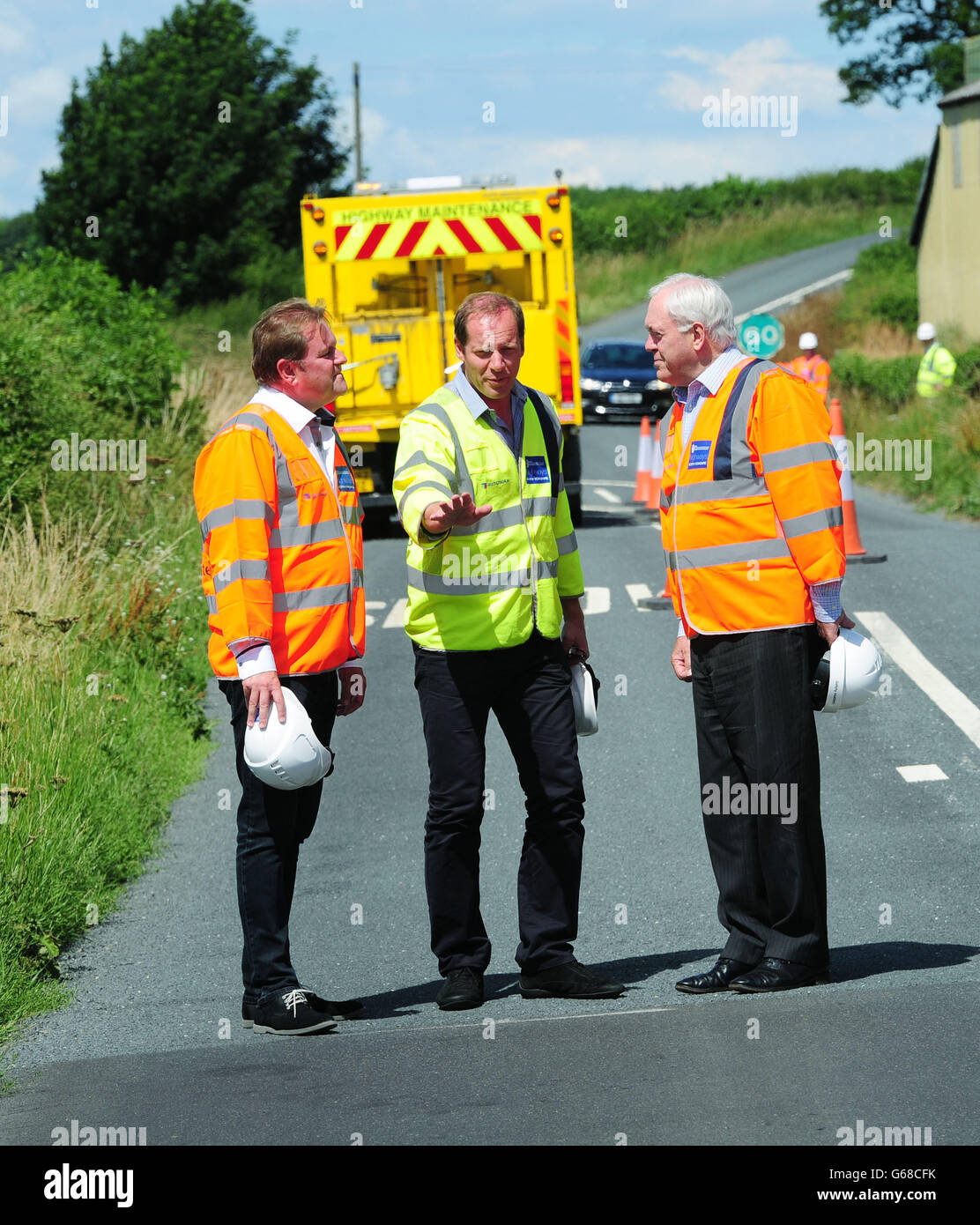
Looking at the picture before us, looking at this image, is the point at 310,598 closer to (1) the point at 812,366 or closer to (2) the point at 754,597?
(2) the point at 754,597

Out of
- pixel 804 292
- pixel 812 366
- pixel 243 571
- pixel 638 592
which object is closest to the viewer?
pixel 243 571

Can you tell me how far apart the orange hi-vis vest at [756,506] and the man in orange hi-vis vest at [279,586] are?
3.25ft

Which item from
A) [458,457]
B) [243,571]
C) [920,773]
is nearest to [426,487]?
[458,457]

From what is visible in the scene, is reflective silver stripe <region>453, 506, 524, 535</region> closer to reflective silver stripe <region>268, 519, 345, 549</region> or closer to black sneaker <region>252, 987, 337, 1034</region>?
reflective silver stripe <region>268, 519, 345, 549</region>

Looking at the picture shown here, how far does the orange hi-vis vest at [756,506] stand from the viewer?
4.79 m

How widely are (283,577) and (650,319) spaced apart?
132cm

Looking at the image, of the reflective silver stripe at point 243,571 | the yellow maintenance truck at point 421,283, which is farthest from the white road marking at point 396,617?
the reflective silver stripe at point 243,571

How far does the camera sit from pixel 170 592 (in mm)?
10625

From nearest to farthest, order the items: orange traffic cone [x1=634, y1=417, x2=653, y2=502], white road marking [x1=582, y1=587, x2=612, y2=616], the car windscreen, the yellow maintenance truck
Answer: white road marking [x1=582, y1=587, x2=612, y2=616] < the yellow maintenance truck < orange traffic cone [x1=634, y1=417, x2=653, y2=502] < the car windscreen

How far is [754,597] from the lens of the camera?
4898mm

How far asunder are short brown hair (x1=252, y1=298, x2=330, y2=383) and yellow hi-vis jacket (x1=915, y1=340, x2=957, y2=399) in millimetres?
18977

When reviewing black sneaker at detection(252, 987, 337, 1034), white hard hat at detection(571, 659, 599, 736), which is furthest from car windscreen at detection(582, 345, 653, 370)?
black sneaker at detection(252, 987, 337, 1034)

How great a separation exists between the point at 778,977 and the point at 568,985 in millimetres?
612

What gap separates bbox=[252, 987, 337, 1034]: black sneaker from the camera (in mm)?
4789
